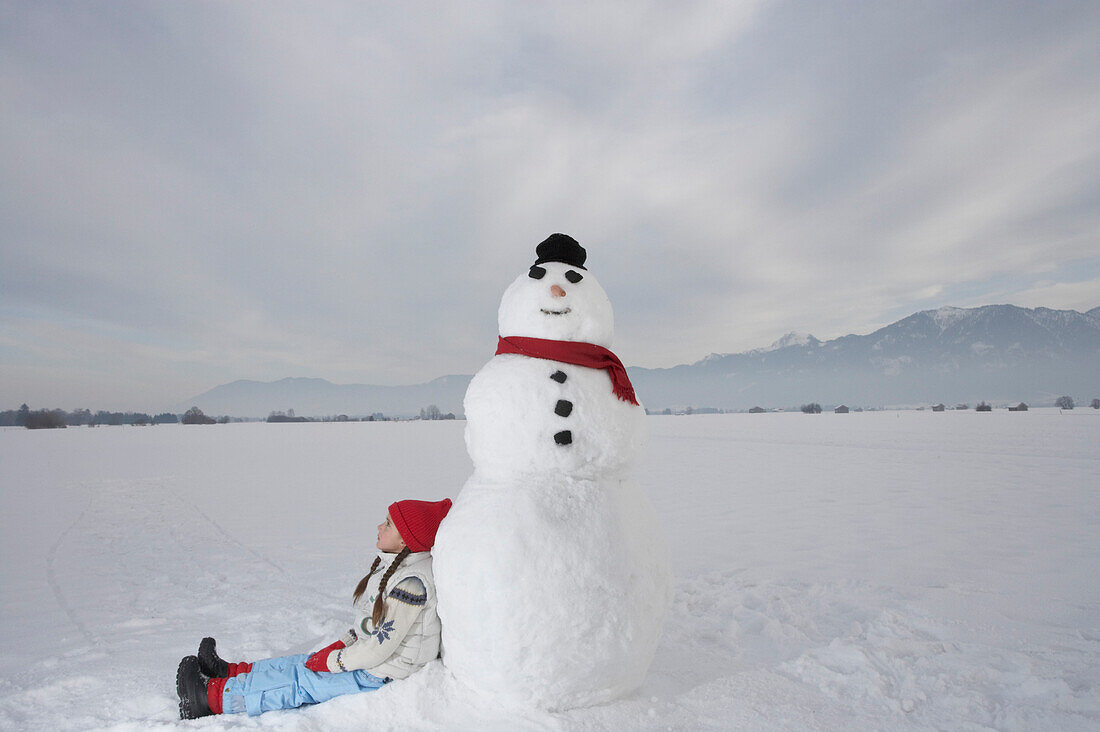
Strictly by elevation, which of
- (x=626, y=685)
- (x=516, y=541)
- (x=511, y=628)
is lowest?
(x=626, y=685)

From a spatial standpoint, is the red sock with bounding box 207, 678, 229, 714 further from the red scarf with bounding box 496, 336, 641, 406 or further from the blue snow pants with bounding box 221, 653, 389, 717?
the red scarf with bounding box 496, 336, 641, 406

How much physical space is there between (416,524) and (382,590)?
395 mm

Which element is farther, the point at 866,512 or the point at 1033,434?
the point at 1033,434

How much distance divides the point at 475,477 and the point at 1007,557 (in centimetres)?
615

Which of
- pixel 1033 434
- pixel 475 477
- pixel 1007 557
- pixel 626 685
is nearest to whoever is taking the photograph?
pixel 626 685

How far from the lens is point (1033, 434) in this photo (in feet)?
64.2

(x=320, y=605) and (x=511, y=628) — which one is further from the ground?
(x=511, y=628)

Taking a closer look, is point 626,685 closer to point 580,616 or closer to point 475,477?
point 580,616

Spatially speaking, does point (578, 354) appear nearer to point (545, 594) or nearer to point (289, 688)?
point (545, 594)

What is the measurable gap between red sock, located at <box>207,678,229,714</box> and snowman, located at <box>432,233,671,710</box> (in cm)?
120

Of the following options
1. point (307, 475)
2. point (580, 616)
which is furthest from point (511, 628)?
point (307, 475)

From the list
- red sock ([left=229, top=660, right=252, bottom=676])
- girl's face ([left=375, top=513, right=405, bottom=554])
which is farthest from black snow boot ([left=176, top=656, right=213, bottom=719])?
girl's face ([left=375, top=513, right=405, bottom=554])

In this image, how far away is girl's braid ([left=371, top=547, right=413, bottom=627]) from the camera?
3117 mm

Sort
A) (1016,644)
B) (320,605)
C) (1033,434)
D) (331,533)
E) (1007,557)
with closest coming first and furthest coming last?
(1016,644), (320,605), (1007,557), (331,533), (1033,434)
